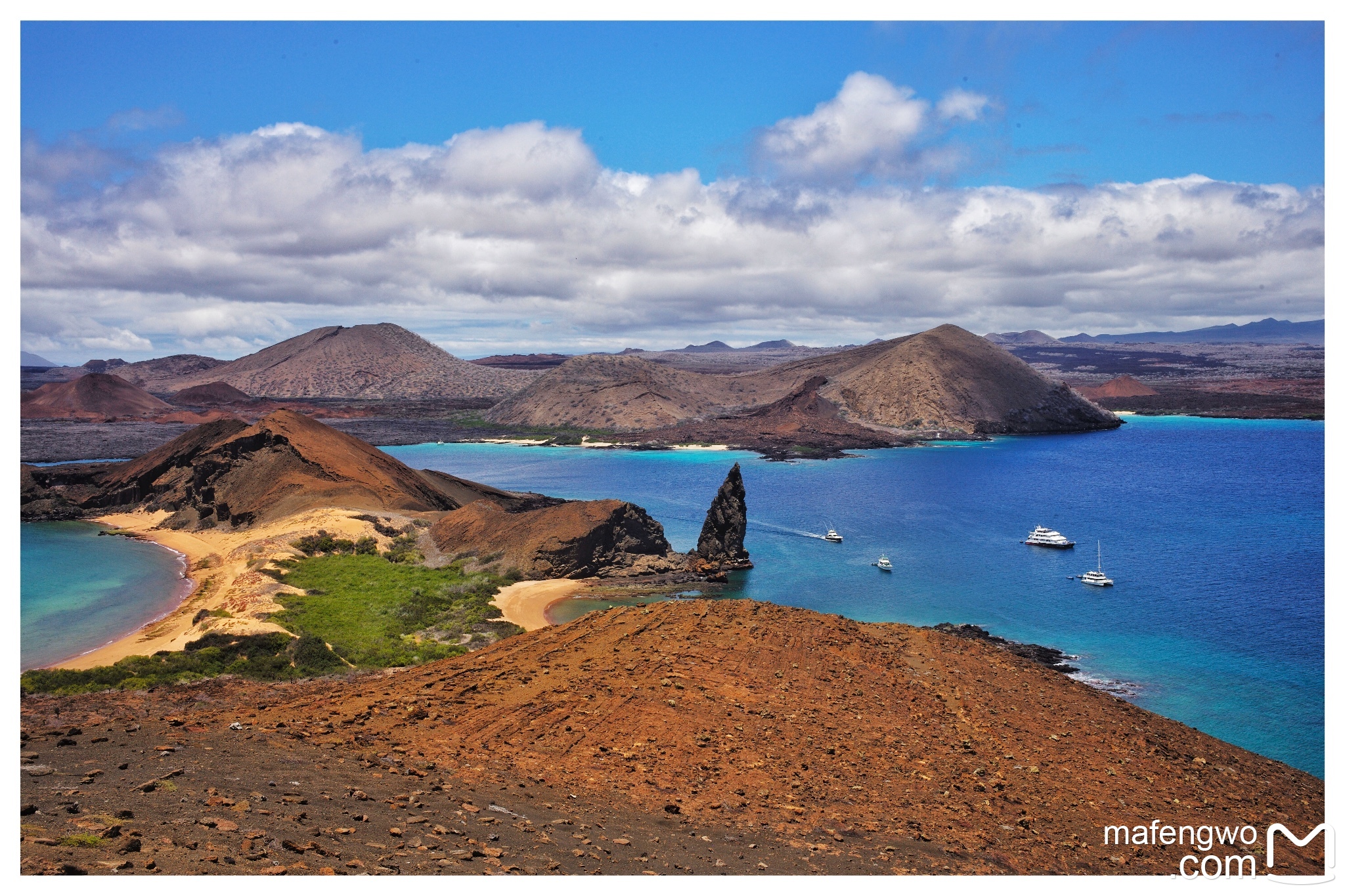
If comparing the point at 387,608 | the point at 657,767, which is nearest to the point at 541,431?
the point at 387,608

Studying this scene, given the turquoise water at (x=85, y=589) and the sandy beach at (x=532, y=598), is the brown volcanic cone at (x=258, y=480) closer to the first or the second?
the turquoise water at (x=85, y=589)

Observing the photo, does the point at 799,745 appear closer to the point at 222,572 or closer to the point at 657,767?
the point at 657,767

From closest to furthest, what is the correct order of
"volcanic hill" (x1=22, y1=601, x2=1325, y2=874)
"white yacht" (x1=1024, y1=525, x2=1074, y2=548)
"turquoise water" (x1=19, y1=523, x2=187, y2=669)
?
"volcanic hill" (x1=22, y1=601, x2=1325, y2=874)
"turquoise water" (x1=19, y1=523, x2=187, y2=669)
"white yacht" (x1=1024, y1=525, x2=1074, y2=548)

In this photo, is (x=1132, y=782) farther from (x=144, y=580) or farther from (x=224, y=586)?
(x=144, y=580)

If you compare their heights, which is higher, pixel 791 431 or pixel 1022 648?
pixel 791 431

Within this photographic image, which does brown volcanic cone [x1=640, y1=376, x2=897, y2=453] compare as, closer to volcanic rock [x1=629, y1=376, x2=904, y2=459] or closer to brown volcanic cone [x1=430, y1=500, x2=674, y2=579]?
volcanic rock [x1=629, y1=376, x2=904, y2=459]

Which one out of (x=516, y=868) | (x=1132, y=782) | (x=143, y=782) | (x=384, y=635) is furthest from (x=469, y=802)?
(x=384, y=635)

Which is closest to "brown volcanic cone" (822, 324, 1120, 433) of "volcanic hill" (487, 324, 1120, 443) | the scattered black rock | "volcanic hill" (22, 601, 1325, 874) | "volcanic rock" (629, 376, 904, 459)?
"volcanic hill" (487, 324, 1120, 443)

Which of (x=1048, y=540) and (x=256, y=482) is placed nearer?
(x=256, y=482)
